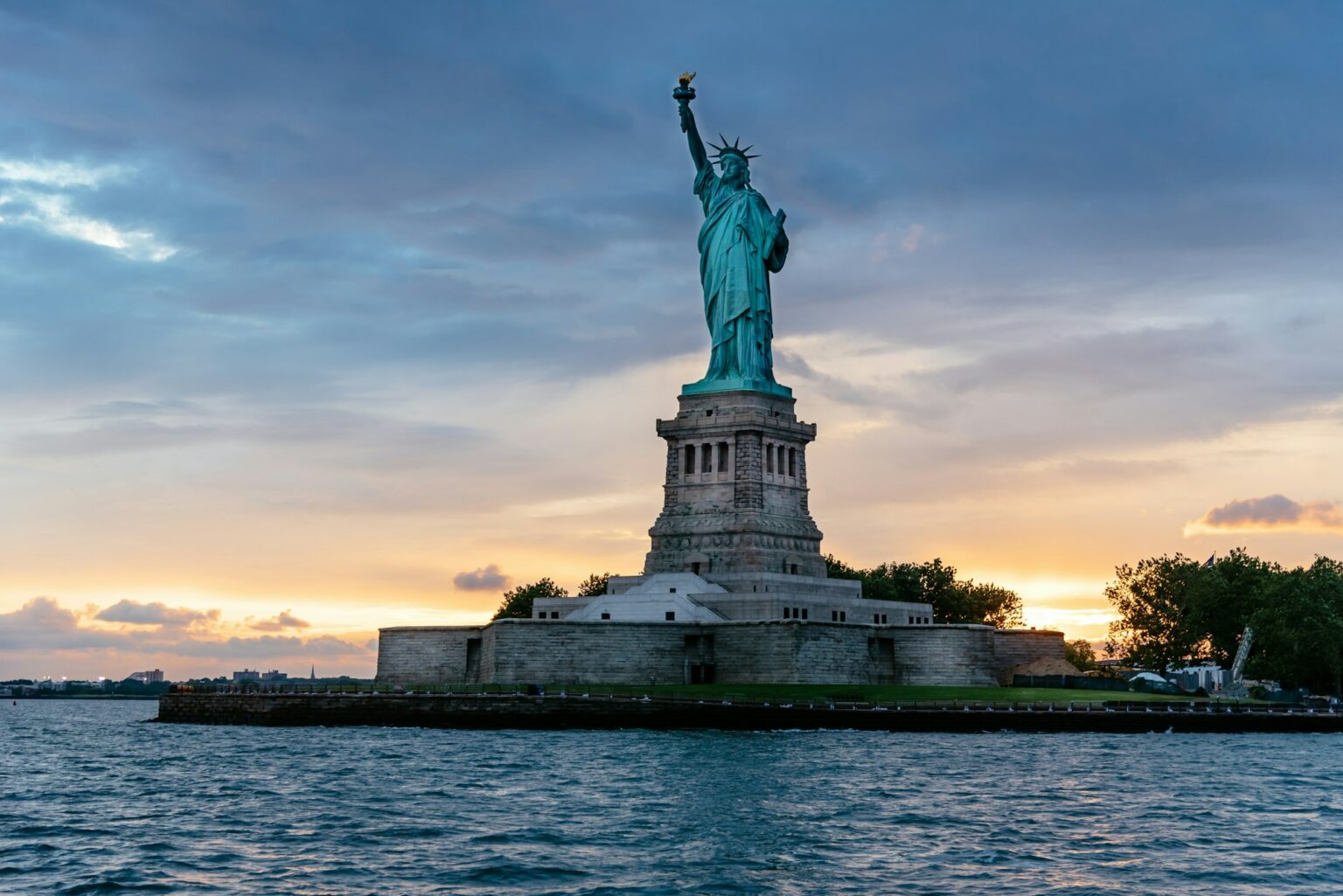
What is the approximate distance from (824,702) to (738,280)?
36.7 metres

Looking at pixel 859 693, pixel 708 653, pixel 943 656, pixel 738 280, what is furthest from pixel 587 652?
pixel 738 280

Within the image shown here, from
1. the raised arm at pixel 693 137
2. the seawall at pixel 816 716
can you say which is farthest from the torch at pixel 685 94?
the seawall at pixel 816 716

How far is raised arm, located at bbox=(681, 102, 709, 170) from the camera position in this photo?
117850 millimetres

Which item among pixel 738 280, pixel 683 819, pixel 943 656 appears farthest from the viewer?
pixel 738 280

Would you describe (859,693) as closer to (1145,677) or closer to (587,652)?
(587,652)

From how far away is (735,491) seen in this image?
113 meters

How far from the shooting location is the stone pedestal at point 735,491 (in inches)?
4409

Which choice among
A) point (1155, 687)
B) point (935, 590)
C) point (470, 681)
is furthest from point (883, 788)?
point (935, 590)

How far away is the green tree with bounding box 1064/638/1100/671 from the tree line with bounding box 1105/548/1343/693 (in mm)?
3091

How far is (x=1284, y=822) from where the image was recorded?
4825 cm

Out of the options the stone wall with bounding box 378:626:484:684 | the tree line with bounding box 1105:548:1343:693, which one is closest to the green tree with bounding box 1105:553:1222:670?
the tree line with bounding box 1105:548:1343:693

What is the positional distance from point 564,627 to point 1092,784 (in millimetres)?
47671

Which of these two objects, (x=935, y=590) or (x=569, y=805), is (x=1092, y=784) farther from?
(x=935, y=590)

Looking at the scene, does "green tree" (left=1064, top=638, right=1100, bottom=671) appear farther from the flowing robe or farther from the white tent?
the flowing robe
